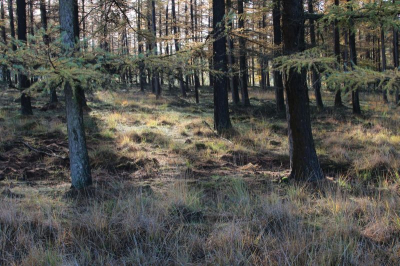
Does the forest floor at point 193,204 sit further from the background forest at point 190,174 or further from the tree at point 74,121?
the tree at point 74,121

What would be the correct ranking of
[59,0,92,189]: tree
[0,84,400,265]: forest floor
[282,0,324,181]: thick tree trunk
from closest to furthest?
[0,84,400,265]: forest floor < [59,0,92,189]: tree < [282,0,324,181]: thick tree trunk

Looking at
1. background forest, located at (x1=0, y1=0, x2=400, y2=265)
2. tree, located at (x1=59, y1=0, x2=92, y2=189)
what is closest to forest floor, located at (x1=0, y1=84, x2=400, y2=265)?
background forest, located at (x1=0, y1=0, x2=400, y2=265)

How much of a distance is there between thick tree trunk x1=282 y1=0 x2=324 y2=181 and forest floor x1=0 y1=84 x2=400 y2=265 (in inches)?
16.6

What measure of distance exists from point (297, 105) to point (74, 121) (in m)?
4.07

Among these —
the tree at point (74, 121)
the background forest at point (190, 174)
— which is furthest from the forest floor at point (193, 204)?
the tree at point (74, 121)

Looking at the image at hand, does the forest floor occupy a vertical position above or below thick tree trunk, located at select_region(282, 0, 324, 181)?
below

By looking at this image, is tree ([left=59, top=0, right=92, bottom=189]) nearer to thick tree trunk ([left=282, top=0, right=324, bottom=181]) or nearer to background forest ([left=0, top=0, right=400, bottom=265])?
background forest ([left=0, top=0, right=400, bottom=265])

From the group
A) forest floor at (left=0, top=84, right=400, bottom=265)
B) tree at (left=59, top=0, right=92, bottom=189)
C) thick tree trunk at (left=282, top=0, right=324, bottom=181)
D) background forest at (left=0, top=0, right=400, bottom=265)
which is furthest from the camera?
thick tree trunk at (left=282, top=0, right=324, bottom=181)

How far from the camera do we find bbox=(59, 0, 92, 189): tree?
5.19 m

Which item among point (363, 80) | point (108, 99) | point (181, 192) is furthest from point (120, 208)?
→ point (108, 99)

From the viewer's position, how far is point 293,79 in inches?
225

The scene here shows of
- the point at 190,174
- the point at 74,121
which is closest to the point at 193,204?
the point at 190,174

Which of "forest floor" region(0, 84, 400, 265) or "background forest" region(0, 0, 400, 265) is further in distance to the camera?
"background forest" region(0, 0, 400, 265)

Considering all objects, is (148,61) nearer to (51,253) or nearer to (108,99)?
(51,253)
